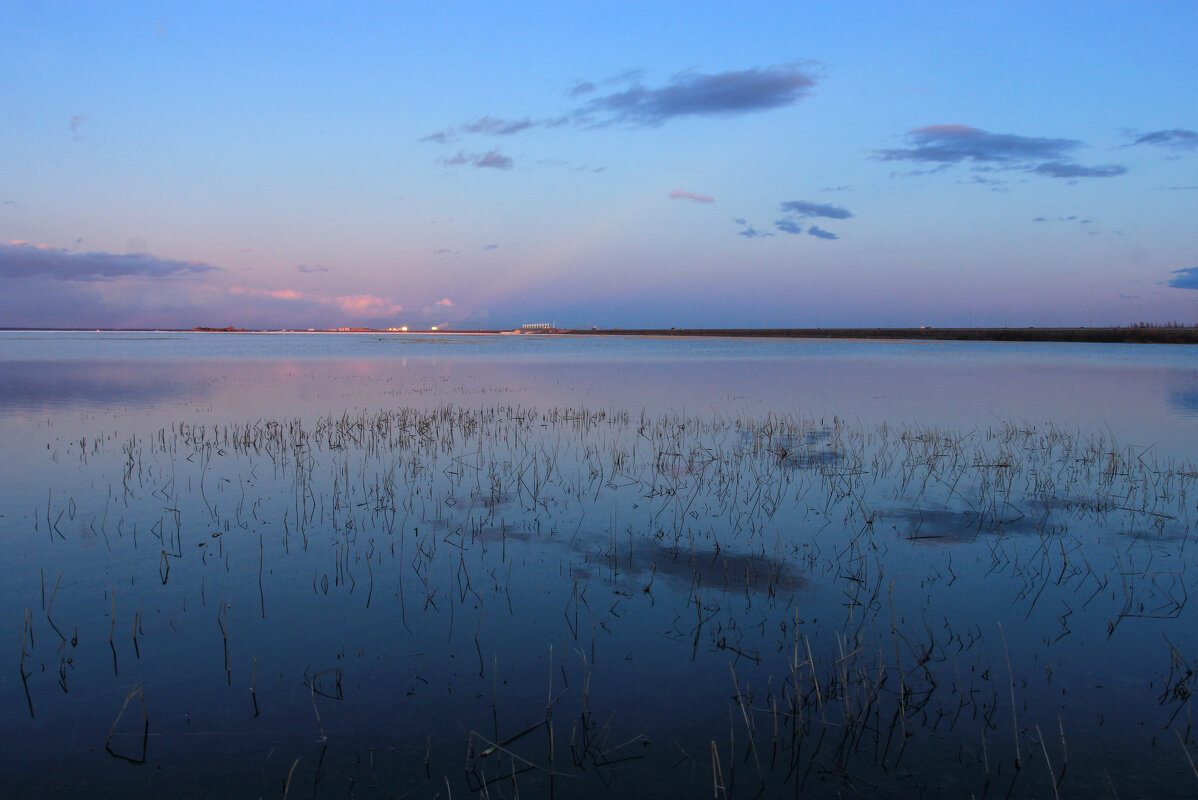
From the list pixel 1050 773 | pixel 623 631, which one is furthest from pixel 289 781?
pixel 1050 773

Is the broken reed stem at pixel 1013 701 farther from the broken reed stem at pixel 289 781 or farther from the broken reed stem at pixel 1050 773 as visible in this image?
the broken reed stem at pixel 289 781

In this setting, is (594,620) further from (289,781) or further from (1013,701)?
(1013,701)

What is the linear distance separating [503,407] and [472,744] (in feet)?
60.0

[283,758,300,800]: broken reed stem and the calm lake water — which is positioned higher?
the calm lake water

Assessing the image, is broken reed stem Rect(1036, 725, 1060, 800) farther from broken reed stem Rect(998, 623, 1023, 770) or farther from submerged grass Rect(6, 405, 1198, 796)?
broken reed stem Rect(998, 623, 1023, 770)

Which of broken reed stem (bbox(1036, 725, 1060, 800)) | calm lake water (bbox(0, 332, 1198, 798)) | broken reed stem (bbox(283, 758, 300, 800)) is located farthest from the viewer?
calm lake water (bbox(0, 332, 1198, 798))

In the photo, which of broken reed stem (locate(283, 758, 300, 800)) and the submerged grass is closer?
broken reed stem (locate(283, 758, 300, 800))

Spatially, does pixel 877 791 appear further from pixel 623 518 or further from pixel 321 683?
pixel 623 518

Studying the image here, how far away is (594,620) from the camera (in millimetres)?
6605

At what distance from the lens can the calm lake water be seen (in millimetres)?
4566

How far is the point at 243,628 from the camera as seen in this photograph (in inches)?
250

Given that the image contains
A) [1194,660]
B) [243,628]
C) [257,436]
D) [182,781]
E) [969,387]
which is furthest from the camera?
[969,387]

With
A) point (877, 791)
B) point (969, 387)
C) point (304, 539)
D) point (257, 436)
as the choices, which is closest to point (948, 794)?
point (877, 791)

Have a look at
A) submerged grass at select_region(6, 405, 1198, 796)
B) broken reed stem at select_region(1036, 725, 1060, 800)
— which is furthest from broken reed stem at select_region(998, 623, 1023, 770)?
broken reed stem at select_region(1036, 725, 1060, 800)
